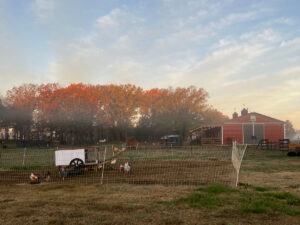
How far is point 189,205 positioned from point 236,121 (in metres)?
38.5

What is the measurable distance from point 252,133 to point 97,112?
37.7 m

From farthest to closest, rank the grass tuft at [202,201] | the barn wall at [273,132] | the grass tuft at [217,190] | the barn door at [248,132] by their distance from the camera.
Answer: the barn wall at [273,132] < the barn door at [248,132] < the grass tuft at [217,190] < the grass tuft at [202,201]

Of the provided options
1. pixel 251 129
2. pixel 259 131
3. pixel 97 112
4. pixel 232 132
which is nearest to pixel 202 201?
pixel 232 132

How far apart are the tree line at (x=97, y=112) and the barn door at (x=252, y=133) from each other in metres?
23.2

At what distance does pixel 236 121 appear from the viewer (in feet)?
140

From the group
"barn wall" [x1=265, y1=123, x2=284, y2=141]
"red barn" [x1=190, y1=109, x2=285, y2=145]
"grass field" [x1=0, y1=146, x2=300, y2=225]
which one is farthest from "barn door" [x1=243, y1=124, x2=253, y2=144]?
"grass field" [x1=0, y1=146, x2=300, y2=225]

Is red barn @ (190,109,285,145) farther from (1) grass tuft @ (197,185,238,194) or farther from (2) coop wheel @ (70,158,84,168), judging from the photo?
(1) grass tuft @ (197,185,238,194)

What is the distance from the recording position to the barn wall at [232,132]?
42.3 m

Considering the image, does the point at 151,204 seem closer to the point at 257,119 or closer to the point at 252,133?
the point at 252,133

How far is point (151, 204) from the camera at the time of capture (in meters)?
6.97

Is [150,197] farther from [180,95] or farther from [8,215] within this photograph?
[180,95]

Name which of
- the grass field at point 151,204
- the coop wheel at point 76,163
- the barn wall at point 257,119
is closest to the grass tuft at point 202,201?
the grass field at point 151,204

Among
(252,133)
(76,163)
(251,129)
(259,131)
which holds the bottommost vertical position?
(76,163)

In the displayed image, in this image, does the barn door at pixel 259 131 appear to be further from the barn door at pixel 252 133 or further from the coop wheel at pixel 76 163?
the coop wheel at pixel 76 163
